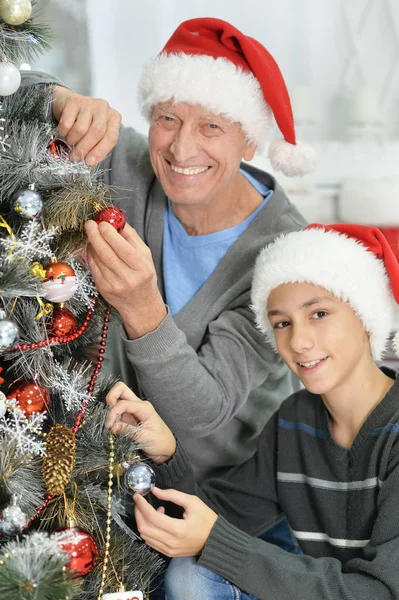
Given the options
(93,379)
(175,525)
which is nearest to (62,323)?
(93,379)

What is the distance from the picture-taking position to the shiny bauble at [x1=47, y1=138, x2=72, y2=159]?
43.0 inches

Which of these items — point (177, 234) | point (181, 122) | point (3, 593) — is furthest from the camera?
point (177, 234)

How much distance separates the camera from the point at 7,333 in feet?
3.04

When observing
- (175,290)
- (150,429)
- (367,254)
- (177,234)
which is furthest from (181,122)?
(150,429)

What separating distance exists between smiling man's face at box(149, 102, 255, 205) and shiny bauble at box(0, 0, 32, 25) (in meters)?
0.61

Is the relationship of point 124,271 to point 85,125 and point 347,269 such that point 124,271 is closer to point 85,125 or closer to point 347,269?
point 85,125

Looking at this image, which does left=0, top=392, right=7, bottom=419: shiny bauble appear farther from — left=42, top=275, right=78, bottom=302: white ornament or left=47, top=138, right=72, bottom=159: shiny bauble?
left=47, top=138, right=72, bottom=159: shiny bauble

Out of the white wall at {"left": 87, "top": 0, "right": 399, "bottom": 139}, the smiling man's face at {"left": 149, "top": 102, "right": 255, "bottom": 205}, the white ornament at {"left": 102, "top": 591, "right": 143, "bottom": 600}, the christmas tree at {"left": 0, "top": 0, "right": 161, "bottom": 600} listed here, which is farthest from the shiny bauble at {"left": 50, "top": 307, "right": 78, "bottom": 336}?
the white wall at {"left": 87, "top": 0, "right": 399, "bottom": 139}

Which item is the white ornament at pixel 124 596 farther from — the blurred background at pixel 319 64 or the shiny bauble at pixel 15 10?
the blurred background at pixel 319 64

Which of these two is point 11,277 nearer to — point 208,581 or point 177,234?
point 208,581

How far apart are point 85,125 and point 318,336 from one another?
0.54m

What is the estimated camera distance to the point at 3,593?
853 millimetres

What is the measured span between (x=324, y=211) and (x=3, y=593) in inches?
80.8

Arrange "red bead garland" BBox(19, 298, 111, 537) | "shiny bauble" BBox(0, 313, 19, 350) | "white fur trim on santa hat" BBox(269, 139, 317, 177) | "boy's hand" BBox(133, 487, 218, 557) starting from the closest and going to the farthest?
"shiny bauble" BBox(0, 313, 19, 350) < "red bead garland" BBox(19, 298, 111, 537) < "boy's hand" BBox(133, 487, 218, 557) < "white fur trim on santa hat" BBox(269, 139, 317, 177)
